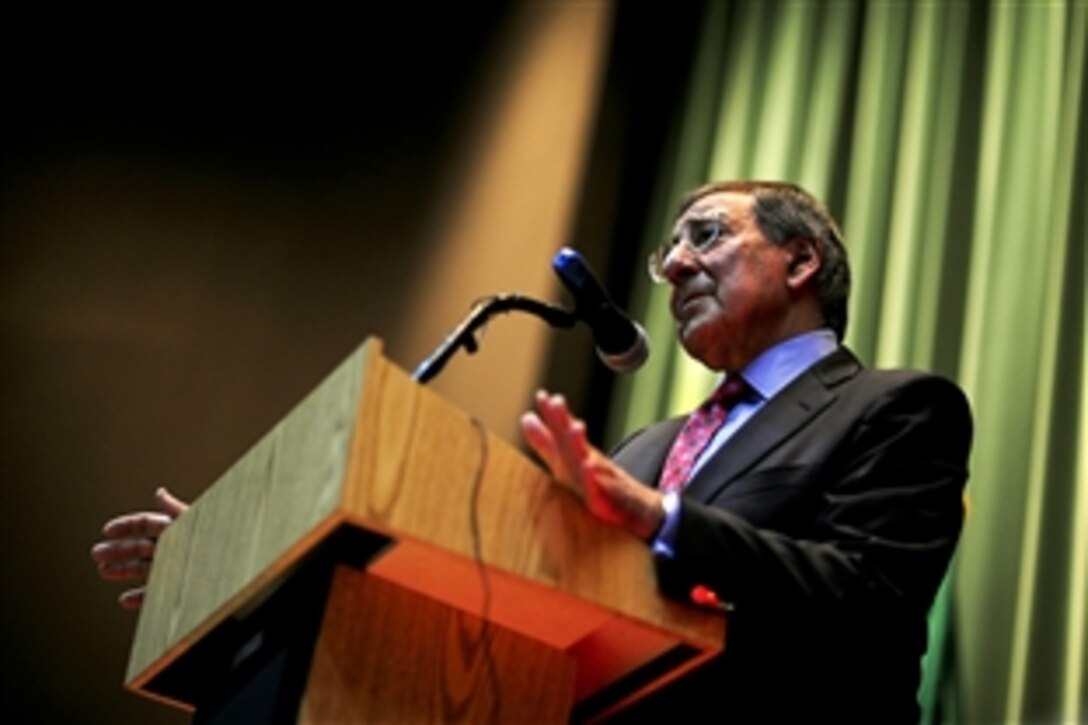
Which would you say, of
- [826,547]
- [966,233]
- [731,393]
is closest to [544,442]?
[826,547]

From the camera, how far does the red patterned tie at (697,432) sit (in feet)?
7.06

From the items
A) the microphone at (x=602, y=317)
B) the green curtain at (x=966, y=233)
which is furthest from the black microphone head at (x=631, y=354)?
the green curtain at (x=966, y=233)

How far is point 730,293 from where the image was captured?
247 centimetres

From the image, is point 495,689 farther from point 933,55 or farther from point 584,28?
point 584,28

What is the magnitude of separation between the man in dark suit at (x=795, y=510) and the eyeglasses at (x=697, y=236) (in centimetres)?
11

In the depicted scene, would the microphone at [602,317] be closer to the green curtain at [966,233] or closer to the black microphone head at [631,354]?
the black microphone head at [631,354]

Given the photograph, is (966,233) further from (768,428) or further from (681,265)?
(768,428)

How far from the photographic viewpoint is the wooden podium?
146 centimetres

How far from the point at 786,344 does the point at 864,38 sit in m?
1.68

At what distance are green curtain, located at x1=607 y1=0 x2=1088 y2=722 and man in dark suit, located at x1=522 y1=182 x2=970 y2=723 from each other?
0.86m

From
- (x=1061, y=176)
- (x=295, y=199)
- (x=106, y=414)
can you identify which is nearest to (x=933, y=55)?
(x=1061, y=176)

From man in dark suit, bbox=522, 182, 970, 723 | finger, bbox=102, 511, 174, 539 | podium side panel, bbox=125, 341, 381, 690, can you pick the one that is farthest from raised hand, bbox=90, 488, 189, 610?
man in dark suit, bbox=522, 182, 970, 723

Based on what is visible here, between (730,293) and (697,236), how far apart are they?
0.11 metres

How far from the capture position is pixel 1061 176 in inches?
133
